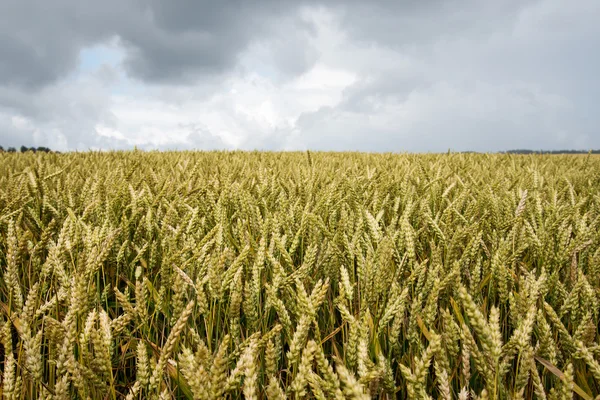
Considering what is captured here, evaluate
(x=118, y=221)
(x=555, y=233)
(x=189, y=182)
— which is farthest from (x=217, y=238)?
(x=555, y=233)

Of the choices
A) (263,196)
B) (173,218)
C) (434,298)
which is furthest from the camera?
(263,196)

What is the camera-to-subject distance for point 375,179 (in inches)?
96.7

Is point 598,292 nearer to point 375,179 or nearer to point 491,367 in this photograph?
point 491,367

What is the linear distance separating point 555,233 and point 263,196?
50.2 inches

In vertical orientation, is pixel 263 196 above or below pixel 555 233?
above

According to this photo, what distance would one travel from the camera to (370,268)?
885mm

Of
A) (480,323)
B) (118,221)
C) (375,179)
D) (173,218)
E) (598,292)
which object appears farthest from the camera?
(375,179)

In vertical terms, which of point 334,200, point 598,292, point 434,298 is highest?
point 334,200

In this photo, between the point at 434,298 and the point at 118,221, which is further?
the point at 118,221

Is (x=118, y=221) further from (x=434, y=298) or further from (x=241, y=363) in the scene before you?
(x=434, y=298)

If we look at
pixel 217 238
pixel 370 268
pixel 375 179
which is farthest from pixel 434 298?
pixel 375 179

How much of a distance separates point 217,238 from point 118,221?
0.67 metres

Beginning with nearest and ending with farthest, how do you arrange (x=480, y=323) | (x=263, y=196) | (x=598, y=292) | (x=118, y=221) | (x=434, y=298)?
(x=480, y=323) < (x=434, y=298) < (x=598, y=292) < (x=118, y=221) < (x=263, y=196)

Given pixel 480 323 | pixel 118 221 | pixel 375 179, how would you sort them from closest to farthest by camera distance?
pixel 480 323
pixel 118 221
pixel 375 179
